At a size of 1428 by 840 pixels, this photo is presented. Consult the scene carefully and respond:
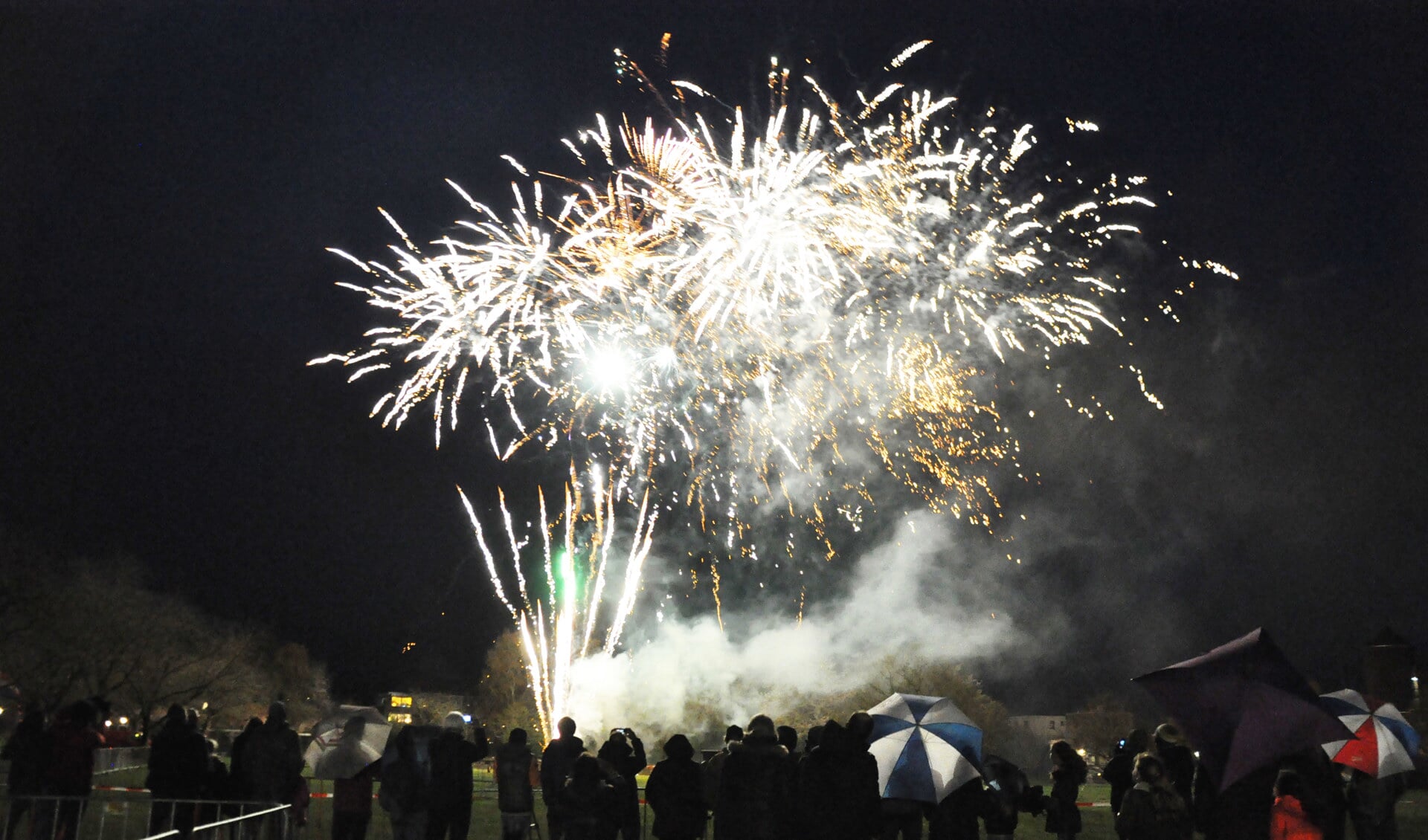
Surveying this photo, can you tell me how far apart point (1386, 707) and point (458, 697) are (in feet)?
251

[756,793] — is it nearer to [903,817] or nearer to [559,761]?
[903,817]

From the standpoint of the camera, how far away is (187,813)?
9.88 meters

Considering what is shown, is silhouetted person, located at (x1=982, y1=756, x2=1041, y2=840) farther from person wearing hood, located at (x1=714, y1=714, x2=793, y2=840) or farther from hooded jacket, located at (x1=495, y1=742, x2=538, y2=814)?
hooded jacket, located at (x1=495, y1=742, x2=538, y2=814)

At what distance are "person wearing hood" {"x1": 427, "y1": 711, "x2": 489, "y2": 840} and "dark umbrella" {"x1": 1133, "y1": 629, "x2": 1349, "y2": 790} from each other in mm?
5683

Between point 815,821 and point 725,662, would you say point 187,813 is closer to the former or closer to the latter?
point 815,821

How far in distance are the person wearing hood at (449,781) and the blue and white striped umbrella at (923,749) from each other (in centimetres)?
354

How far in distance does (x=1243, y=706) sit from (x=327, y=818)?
14044mm

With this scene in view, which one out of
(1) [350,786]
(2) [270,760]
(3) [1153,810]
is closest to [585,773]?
(1) [350,786]

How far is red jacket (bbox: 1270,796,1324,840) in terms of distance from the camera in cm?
763

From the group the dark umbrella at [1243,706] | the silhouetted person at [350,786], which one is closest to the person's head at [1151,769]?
the dark umbrella at [1243,706]

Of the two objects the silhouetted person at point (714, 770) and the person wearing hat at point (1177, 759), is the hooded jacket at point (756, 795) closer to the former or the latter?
the silhouetted person at point (714, 770)

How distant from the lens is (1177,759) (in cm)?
877

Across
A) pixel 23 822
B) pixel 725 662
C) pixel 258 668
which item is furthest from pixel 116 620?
pixel 23 822

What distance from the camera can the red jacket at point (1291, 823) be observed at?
7.63 metres
